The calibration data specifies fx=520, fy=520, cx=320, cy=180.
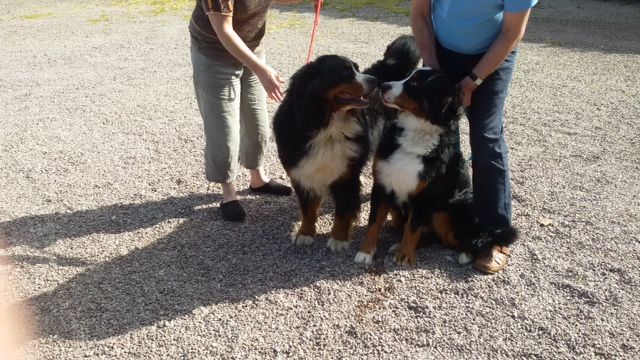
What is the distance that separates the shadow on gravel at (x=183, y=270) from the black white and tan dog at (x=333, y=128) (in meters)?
0.29

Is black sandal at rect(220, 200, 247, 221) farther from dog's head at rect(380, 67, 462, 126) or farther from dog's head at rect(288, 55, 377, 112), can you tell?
dog's head at rect(380, 67, 462, 126)

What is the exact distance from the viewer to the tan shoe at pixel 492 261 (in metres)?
3.42

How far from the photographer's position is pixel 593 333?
2.90 meters

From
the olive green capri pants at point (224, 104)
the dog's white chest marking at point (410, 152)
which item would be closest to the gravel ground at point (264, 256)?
the olive green capri pants at point (224, 104)

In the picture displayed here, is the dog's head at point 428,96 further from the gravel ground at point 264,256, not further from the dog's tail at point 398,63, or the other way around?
the gravel ground at point 264,256

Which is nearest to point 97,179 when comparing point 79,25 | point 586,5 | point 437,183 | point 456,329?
point 437,183

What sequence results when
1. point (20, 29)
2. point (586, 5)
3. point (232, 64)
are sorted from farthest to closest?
point (586, 5)
point (20, 29)
point (232, 64)

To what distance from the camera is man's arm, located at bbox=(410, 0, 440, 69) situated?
3381 millimetres

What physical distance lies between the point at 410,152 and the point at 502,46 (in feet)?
2.68

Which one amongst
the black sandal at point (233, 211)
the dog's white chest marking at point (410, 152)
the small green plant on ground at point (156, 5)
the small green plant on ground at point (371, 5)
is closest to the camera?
the dog's white chest marking at point (410, 152)

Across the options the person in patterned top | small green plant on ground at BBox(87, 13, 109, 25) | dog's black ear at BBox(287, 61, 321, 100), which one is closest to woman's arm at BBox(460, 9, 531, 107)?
dog's black ear at BBox(287, 61, 321, 100)

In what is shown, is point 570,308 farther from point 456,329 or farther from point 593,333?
point 456,329

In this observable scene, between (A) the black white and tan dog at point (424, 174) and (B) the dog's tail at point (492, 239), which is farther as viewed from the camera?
(B) the dog's tail at point (492, 239)

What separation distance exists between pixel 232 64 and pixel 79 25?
9673 mm
